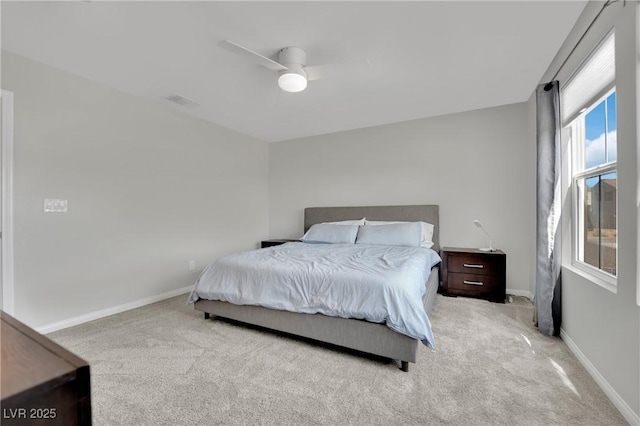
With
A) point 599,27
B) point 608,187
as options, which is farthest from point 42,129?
point 608,187

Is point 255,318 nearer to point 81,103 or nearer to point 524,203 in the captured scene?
point 81,103

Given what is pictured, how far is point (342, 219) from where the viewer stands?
4520 millimetres

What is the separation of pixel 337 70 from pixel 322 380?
8.40 ft

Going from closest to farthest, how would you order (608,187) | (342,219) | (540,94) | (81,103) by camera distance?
(608,187)
(540,94)
(81,103)
(342,219)

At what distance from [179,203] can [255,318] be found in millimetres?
2076

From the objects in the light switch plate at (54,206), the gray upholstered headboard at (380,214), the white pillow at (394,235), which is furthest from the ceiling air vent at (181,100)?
the white pillow at (394,235)

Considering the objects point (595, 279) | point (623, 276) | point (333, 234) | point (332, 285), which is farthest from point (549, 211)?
point (333, 234)

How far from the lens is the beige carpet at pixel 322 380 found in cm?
150

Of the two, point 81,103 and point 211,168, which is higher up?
point 81,103

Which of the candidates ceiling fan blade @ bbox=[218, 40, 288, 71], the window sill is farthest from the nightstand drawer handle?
ceiling fan blade @ bbox=[218, 40, 288, 71]

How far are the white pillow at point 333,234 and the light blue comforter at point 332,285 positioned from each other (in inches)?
35.3

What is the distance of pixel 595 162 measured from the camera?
6.86ft

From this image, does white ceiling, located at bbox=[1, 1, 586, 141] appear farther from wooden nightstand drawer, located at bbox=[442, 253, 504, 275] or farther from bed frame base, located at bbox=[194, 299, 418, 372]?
bed frame base, located at bbox=[194, 299, 418, 372]

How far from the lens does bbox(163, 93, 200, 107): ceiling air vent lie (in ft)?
10.6
